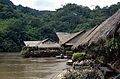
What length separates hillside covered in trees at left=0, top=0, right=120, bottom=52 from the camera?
76812 mm

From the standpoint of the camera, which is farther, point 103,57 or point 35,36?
point 35,36

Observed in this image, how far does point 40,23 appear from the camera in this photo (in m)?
97.9

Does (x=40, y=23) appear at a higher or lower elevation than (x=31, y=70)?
lower

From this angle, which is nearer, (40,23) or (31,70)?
(31,70)

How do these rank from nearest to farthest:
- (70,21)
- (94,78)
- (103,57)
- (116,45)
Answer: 1. (116,45)
2. (94,78)
3. (103,57)
4. (70,21)

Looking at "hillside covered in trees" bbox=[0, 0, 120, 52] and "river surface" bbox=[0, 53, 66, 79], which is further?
→ "hillside covered in trees" bbox=[0, 0, 120, 52]

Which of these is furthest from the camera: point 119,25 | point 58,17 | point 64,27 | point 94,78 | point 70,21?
point 58,17

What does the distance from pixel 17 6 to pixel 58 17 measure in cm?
2063

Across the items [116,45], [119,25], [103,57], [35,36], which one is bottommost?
[35,36]

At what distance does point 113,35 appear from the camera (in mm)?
9414

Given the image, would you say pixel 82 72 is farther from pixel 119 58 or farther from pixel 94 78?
pixel 119 58

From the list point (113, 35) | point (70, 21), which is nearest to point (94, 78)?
point (113, 35)

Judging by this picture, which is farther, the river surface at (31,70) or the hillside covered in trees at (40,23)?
the hillside covered in trees at (40,23)

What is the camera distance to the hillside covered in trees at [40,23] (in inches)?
3024
